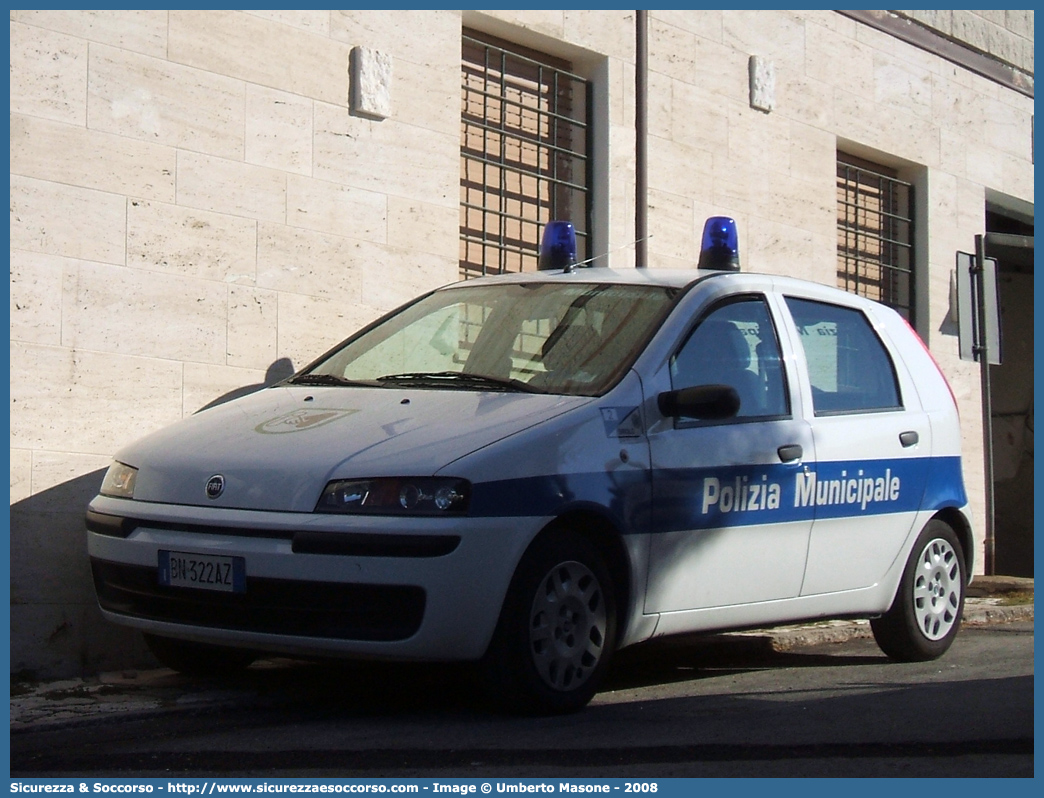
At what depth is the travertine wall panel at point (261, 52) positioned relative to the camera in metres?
8.52

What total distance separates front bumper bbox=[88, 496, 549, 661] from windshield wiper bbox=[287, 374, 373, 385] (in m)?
1.16

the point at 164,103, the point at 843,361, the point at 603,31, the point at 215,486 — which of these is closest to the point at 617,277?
the point at 843,361

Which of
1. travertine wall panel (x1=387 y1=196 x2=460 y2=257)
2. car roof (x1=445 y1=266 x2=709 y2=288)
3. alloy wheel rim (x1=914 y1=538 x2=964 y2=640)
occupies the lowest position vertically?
alloy wheel rim (x1=914 y1=538 x2=964 y2=640)

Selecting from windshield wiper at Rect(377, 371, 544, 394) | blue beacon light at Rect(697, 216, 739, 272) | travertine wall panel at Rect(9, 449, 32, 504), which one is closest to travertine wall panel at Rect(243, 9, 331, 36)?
blue beacon light at Rect(697, 216, 739, 272)

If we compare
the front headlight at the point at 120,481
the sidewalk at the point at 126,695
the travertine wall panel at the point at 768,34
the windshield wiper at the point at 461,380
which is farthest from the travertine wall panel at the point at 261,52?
the travertine wall panel at the point at 768,34

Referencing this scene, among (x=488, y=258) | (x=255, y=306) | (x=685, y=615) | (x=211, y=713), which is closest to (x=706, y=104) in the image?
(x=488, y=258)

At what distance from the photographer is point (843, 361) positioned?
25.0ft

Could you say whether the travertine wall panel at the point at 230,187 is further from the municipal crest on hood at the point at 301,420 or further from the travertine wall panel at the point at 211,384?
the municipal crest on hood at the point at 301,420

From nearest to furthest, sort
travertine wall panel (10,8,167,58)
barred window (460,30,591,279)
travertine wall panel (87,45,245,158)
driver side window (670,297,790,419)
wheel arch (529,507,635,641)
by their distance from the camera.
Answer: wheel arch (529,507,635,641) → driver side window (670,297,790,419) → travertine wall panel (10,8,167,58) → travertine wall panel (87,45,245,158) → barred window (460,30,591,279)

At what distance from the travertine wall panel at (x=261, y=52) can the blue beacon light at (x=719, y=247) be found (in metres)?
2.31

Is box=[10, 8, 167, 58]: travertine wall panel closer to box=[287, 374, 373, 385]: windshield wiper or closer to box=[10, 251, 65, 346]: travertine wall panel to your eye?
box=[10, 251, 65, 346]: travertine wall panel

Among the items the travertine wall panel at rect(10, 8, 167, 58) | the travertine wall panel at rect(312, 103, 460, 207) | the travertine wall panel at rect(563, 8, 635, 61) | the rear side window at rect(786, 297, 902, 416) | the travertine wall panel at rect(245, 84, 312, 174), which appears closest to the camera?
the rear side window at rect(786, 297, 902, 416)

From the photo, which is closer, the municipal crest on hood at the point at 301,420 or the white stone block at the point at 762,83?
the municipal crest on hood at the point at 301,420

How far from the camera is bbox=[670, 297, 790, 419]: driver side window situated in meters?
6.69
